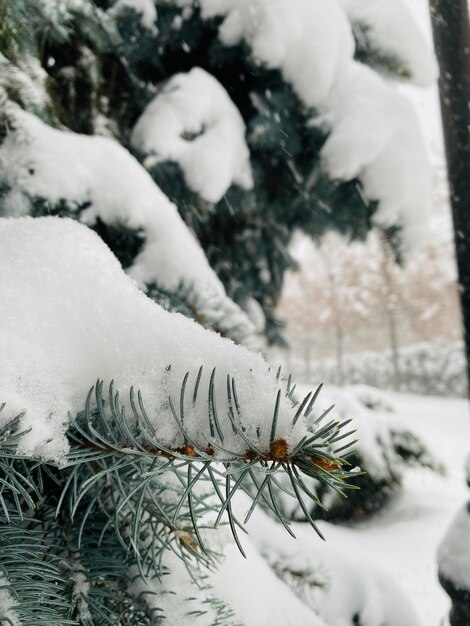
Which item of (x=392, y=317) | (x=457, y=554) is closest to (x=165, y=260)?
(x=457, y=554)

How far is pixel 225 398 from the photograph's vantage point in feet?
1.28

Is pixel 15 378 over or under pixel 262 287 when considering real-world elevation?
over

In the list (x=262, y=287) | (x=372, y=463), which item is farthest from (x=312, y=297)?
(x=262, y=287)

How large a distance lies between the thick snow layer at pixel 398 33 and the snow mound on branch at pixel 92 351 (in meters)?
1.71

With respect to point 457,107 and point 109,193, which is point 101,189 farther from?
point 457,107

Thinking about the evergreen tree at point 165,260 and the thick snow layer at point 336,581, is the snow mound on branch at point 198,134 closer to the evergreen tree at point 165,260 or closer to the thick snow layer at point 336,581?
the evergreen tree at point 165,260

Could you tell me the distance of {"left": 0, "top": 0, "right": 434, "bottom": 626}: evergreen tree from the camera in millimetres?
399

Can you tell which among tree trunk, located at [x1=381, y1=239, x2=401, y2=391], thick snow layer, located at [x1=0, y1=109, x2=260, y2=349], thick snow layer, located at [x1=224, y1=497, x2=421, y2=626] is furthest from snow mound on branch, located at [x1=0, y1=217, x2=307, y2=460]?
tree trunk, located at [x1=381, y1=239, x2=401, y2=391]

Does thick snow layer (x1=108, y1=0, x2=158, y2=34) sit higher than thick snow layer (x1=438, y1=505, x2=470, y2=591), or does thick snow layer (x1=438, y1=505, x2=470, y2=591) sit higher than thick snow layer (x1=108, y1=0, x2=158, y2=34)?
thick snow layer (x1=108, y1=0, x2=158, y2=34)

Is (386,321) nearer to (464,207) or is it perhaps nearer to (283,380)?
(464,207)

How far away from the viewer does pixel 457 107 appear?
1.66m

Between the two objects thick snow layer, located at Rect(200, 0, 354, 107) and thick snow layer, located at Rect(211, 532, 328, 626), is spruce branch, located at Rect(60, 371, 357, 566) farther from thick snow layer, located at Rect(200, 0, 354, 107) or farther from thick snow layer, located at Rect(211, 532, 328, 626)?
thick snow layer, located at Rect(200, 0, 354, 107)

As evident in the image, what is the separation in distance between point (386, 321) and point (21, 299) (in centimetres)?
1658

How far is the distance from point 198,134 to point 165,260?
2.48ft
